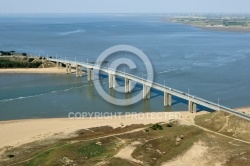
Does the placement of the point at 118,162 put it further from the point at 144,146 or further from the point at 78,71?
the point at 78,71

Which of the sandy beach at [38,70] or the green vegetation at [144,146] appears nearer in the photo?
the green vegetation at [144,146]

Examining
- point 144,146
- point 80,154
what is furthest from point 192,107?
point 80,154

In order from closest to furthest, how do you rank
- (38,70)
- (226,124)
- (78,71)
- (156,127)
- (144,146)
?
(144,146) < (226,124) < (156,127) < (78,71) < (38,70)

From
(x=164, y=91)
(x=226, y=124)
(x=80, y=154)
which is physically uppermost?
(x=164, y=91)

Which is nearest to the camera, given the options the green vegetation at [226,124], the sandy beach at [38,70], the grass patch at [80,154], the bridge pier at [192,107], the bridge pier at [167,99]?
the grass patch at [80,154]

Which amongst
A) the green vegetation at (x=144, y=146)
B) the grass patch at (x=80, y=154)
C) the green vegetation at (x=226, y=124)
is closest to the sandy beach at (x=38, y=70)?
the green vegetation at (x=144, y=146)

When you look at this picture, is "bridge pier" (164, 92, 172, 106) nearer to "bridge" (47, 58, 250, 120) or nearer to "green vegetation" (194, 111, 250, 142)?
"bridge" (47, 58, 250, 120)

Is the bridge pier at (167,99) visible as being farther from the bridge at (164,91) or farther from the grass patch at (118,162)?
the grass patch at (118,162)

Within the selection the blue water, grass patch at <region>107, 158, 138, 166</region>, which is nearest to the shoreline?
the blue water

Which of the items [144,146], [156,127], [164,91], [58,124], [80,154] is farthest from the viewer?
[164,91]

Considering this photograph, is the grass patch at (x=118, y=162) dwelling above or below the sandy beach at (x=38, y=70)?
below
